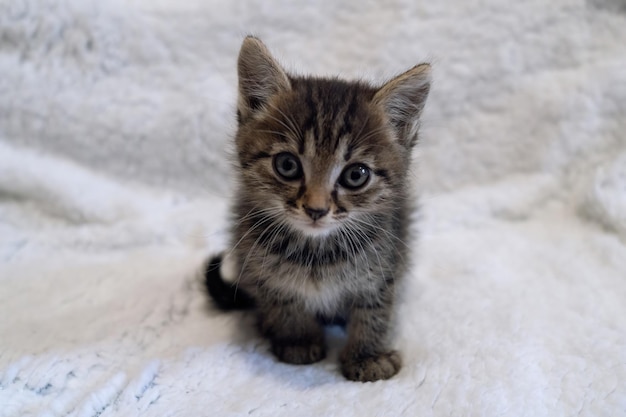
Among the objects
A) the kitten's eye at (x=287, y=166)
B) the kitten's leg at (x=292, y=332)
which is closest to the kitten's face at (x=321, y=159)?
the kitten's eye at (x=287, y=166)

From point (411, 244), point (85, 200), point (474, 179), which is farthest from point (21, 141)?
point (474, 179)

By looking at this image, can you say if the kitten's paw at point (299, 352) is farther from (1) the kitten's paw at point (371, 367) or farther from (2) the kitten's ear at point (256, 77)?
(2) the kitten's ear at point (256, 77)

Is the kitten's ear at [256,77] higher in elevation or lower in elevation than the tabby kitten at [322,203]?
higher

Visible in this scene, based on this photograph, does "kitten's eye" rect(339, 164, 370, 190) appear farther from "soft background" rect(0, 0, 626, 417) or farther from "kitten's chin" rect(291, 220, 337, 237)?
"soft background" rect(0, 0, 626, 417)

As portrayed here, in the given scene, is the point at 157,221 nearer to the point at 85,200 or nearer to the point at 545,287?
the point at 85,200

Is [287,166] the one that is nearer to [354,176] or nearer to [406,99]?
[354,176]

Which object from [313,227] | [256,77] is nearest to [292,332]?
[313,227]

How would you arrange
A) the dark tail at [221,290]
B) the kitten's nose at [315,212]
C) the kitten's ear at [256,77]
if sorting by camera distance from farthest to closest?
the dark tail at [221,290]
the kitten's ear at [256,77]
the kitten's nose at [315,212]

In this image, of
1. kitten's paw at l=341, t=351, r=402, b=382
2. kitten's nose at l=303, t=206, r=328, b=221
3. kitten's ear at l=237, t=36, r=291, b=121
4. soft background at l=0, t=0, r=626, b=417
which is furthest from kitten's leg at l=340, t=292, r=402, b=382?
kitten's ear at l=237, t=36, r=291, b=121
